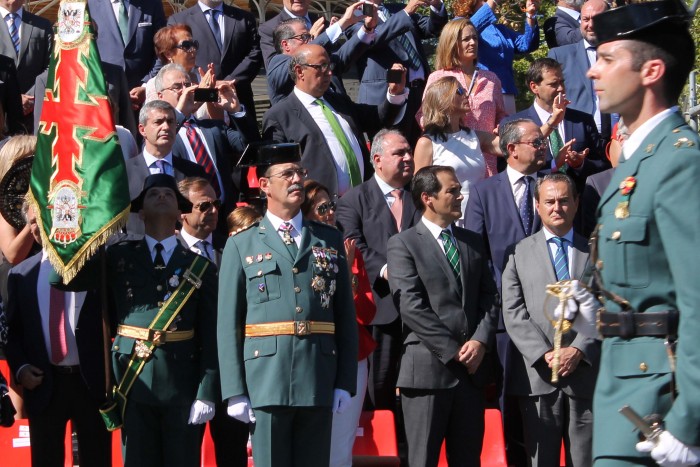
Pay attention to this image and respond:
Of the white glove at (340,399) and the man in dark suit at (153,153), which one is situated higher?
the man in dark suit at (153,153)

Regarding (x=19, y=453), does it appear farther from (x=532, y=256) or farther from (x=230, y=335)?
(x=532, y=256)

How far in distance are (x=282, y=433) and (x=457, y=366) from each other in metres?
1.45

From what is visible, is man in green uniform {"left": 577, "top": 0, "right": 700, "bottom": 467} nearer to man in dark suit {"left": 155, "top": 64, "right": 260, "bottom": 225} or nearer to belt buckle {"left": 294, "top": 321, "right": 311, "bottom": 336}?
belt buckle {"left": 294, "top": 321, "right": 311, "bottom": 336}

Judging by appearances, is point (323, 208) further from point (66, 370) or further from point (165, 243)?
point (66, 370)

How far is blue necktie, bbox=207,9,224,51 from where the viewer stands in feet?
33.4

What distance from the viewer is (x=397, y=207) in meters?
8.07

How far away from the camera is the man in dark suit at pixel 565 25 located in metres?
11.0

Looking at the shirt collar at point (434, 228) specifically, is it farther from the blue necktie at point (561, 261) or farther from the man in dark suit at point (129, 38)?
the man in dark suit at point (129, 38)

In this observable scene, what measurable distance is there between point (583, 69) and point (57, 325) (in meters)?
5.43

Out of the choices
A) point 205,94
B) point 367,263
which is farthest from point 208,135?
point 367,263

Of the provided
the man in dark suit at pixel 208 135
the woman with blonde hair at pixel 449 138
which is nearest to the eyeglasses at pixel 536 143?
the woman with blonde hair at pixel 449 138

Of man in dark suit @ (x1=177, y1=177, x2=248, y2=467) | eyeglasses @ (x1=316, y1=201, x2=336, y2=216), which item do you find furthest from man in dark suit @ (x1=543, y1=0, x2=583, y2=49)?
man in dark suit @ (x1=177, y1=177, x2=248, y2=467)

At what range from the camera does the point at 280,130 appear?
874 cm

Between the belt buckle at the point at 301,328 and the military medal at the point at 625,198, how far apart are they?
2444 mm
